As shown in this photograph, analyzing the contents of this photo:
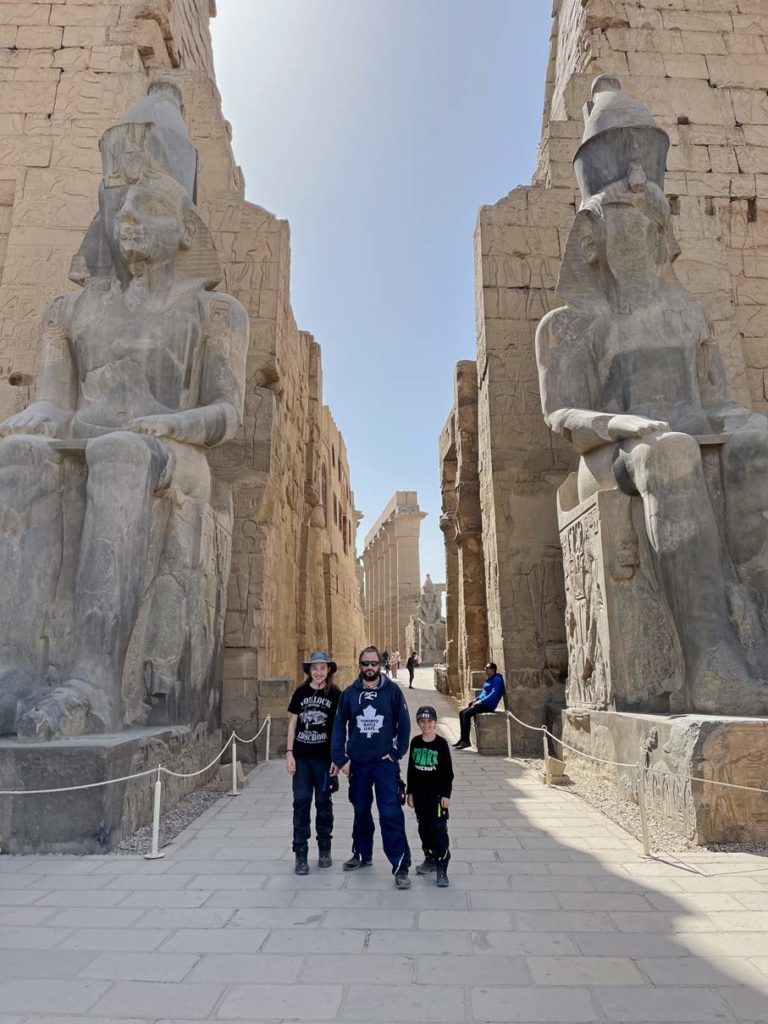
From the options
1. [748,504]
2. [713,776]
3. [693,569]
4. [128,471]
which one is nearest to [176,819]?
[128,471]

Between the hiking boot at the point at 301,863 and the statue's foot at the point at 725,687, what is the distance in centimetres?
202

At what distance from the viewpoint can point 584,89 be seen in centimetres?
757

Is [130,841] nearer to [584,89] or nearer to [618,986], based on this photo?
[618,986]

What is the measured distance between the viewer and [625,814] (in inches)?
149

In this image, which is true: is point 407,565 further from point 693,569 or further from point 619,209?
point 693,569

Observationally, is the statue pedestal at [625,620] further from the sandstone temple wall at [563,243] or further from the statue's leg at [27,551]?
the statue's leg at [27,551]

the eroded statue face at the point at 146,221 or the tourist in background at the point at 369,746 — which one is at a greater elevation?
the eroded statue face at the point at 146,221

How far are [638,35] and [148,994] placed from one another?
31.1 ft

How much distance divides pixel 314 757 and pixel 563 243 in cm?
580

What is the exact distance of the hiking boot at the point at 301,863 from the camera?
2919 mm

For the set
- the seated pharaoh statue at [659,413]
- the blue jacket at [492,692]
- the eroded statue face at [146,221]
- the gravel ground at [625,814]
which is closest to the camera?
the gravel ground at [625,814]

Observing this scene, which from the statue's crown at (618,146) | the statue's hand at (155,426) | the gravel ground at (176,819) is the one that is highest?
the statue's crown at (618,146)

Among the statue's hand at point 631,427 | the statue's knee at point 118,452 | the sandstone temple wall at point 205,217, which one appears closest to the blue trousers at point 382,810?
the statue's knee at point 118,452

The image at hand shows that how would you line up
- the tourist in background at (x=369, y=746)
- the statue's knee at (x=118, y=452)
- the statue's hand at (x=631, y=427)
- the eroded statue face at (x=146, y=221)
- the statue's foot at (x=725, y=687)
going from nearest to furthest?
the tourist in background at (x=369, y=746), the statue's foot at (x=725, y=687), the statue's knee at (x=118, y=452), the statue's hand at (x=631, y=427), the eroded statue face at (x=146, y=221)
